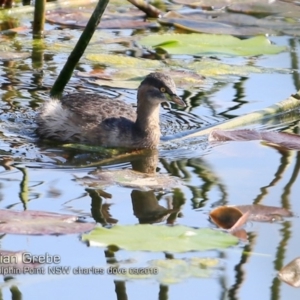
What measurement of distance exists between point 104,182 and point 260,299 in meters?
1.83

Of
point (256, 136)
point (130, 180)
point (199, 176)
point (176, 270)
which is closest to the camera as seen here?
point (176, 270)

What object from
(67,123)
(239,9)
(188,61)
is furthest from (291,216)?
(239,9)

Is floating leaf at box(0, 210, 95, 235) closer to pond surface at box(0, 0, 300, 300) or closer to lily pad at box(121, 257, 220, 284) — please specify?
pond surface at box(0, 0, 300, 300)

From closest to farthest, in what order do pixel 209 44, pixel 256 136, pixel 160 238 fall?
pixel 160 238, pixel 256 136, pixel 209 44

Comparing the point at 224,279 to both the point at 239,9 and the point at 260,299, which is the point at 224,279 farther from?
the point at 239,9

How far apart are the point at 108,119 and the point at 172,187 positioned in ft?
4.98

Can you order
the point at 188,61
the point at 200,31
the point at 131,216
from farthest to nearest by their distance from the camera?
the point at 200,31, the point at 188,61, the point at 131,216

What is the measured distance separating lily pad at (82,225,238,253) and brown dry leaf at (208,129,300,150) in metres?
2.01

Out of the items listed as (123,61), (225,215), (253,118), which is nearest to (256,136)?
(253,118)

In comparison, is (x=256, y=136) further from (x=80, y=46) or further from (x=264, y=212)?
(x=264, y=212)

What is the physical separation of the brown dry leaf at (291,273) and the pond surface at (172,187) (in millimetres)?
40

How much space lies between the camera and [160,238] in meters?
4.84

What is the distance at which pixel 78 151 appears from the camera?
6.99m

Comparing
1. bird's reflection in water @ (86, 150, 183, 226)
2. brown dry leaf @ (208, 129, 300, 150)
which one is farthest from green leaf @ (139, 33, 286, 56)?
bird's reflection in water @ (86, 150, 183, 226)
